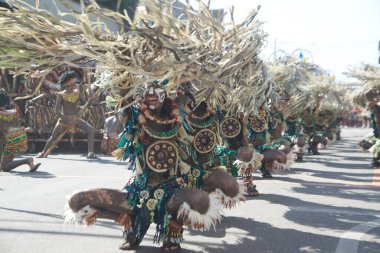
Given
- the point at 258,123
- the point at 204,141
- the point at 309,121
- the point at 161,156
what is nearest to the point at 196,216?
the point at 161,156

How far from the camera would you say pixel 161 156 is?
4.67 meters

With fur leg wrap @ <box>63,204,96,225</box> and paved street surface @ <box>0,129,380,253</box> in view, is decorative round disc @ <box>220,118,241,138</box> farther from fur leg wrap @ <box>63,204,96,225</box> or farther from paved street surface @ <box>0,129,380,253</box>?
fur leg wrap @ <box>63,204,96,225</box>

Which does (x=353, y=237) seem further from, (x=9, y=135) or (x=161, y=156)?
(x=9, y=135)

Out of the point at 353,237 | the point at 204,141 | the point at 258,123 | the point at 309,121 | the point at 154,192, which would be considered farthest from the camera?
the point at 309,121

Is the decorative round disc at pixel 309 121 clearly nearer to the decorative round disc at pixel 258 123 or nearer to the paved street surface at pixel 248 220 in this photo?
the paved street surface at pixel 248 220

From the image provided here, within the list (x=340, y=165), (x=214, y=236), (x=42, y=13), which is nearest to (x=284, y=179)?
(x=340, y=165)

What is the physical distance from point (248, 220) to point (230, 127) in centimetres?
163

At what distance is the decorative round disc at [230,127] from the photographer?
716cm

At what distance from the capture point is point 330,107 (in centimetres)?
1681

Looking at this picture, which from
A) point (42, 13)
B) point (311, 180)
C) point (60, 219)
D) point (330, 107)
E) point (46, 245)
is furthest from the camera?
point (330, 107)

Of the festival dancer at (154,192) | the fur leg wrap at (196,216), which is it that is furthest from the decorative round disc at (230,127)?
the fur leg wrap at (196,216)

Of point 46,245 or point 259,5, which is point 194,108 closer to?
point 259,5

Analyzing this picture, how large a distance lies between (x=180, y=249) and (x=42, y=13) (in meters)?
2.49

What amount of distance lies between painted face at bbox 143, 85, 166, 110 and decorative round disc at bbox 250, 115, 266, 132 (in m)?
3.65
